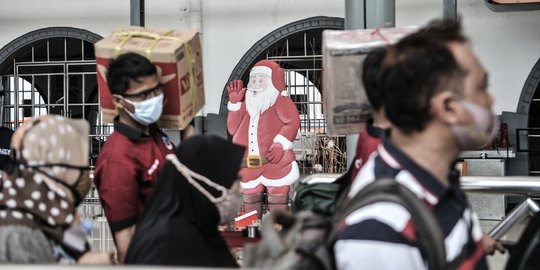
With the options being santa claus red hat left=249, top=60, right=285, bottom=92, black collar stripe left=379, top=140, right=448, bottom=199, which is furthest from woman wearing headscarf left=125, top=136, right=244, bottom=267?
santa claus red hat left=249, top=60, right=285, bottom=92

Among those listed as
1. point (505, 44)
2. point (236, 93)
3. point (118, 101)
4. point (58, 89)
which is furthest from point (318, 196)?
point (58, 89)

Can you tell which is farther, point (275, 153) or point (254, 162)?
point (254, 162)

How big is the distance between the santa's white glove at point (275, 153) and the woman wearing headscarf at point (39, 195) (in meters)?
5.23

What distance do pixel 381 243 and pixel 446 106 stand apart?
0.29 m

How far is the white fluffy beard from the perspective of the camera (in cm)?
710

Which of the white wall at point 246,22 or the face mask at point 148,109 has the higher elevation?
the white wall at point 246,22

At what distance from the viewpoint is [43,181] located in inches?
65.8

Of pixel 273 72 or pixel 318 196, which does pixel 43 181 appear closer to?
pixel 318 196

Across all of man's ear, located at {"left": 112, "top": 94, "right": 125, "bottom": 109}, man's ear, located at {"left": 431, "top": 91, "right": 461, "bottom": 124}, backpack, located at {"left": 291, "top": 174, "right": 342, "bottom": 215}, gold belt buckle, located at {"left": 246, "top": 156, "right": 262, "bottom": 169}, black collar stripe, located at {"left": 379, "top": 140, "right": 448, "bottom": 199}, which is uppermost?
man's ear, located at {"left": 112, "top": 94, "right": 125, "bottom": 109}

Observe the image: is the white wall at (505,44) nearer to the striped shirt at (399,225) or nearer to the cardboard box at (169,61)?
the cardboard box at (169,61)

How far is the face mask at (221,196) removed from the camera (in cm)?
205

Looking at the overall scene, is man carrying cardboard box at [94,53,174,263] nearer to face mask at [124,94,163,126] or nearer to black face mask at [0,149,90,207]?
face mask at [124,94,163,126]

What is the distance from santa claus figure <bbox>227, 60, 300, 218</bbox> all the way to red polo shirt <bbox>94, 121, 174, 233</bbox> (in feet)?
14.5

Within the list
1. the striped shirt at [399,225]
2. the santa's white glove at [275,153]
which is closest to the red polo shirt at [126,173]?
the striped shirt at [399,225]
